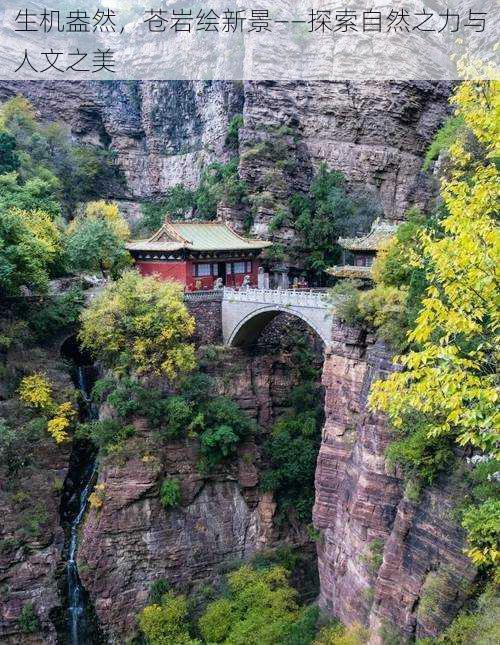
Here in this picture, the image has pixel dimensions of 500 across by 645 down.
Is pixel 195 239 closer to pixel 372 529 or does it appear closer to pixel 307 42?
pixel 372 529

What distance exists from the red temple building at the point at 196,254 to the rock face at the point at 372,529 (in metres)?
10.5

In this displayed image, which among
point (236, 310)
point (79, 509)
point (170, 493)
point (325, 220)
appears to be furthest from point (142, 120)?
point (170, 493)

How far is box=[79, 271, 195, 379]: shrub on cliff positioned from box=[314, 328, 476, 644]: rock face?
7582mm

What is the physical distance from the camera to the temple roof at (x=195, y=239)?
1134 inches

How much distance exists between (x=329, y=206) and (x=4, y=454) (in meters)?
23.7

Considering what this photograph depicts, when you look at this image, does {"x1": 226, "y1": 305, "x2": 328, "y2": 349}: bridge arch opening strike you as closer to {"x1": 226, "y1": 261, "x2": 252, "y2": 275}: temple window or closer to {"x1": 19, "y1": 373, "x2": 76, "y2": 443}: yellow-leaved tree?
{"x1": 226, "y1": 261, "x2": 252, "y2": 275}: temple window

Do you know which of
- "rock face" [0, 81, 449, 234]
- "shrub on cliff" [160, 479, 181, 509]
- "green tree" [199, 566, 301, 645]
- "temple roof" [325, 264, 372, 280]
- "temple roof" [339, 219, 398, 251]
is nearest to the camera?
"green tree" [199, 566, 301, 645]

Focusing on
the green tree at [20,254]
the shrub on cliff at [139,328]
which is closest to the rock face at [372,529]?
→ the shrub on cliff at [139,328]

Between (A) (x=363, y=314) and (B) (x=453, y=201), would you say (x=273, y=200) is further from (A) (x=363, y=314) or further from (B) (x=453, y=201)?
(B) (x=453, y=201)

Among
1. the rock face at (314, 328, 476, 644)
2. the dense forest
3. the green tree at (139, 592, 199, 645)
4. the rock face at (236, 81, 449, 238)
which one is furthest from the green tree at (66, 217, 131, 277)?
the green tree at (139, 592, 199, 645)

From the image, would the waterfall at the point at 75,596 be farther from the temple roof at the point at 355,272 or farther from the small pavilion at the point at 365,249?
the small pavilion at the point at 365,249

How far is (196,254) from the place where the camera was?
96.0ft

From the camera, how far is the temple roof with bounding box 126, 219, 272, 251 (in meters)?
28.8

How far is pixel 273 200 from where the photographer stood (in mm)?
36156
